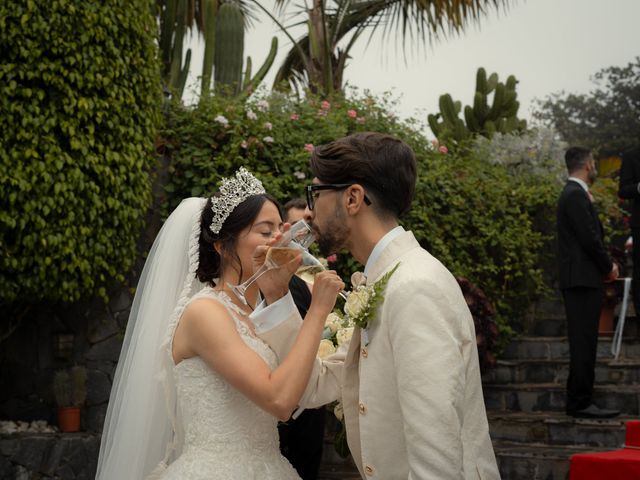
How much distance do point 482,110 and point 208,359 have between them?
10.6 meters

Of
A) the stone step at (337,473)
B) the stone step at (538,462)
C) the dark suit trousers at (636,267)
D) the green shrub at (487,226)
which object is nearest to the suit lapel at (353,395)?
the stone step at (337,473)

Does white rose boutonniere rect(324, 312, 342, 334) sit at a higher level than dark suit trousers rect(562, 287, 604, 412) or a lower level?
higher

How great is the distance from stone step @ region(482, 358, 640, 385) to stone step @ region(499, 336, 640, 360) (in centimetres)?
25

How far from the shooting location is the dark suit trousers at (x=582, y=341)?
6.77m

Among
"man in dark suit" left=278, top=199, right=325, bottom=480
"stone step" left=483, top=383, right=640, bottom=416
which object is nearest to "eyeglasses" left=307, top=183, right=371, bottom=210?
"man in dark suit" left=278, top=199, right=325, bottom=480

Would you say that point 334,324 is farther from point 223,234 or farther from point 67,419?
point 67,419

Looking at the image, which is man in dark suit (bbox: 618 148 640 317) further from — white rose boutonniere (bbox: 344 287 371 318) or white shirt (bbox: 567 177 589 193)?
white rose boutonniere (bbox: 344 287 371 318)

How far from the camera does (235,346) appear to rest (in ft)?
10.1

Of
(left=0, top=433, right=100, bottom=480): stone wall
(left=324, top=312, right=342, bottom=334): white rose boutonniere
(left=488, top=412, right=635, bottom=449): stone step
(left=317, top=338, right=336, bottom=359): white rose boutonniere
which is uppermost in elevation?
(left=324, top=312, right=342, bottom=334): white rose boutonniere

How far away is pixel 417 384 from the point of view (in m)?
2.28

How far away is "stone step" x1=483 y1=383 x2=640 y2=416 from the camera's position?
705 cm

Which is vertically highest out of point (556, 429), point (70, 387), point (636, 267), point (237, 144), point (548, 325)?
point (237, 144)

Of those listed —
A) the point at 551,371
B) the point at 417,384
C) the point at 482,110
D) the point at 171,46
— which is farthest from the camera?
the point at 482,110

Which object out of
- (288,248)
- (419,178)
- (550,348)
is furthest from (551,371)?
(288,248)
